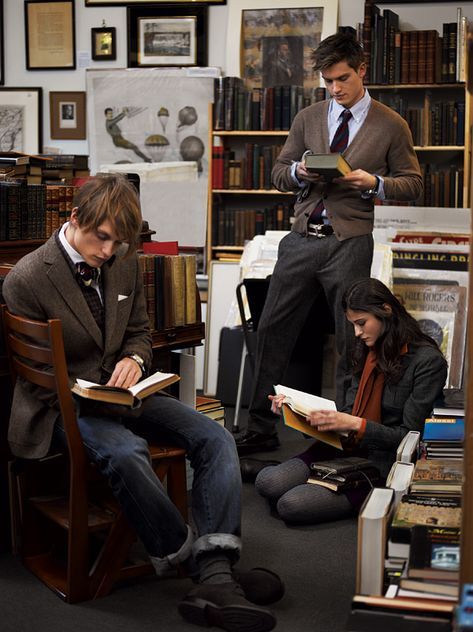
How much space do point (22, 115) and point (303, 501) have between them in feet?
12.7

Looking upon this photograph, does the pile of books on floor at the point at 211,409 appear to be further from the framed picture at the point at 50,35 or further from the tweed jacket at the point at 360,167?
Answer: the framed picture at the point at 50,35

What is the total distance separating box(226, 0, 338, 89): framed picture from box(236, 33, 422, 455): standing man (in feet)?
5.93

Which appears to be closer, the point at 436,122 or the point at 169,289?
the point at 169,289

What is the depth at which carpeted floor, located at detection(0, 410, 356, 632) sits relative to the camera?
8.28 ft

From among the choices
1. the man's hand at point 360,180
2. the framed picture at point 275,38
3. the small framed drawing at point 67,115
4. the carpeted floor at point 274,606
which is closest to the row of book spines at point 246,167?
the framed picture at point 275,38

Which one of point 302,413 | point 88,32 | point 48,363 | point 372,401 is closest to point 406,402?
point 372,401

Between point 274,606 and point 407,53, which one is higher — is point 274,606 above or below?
below

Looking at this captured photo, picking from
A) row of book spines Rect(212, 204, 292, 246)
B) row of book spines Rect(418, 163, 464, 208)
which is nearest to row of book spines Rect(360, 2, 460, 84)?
row of book spines Rect(418, 163, 464, 208)

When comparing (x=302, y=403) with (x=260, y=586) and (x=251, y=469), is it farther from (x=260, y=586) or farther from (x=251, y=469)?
(x=260, y=586)

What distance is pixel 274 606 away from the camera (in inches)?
104

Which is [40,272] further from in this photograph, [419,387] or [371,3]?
[371,3]

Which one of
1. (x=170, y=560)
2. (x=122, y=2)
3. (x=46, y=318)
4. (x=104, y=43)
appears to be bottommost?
(x=170, y=560)

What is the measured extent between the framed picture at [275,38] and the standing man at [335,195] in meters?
1.81

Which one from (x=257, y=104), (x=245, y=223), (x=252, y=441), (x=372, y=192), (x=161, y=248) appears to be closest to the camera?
(x=161, y=248)
